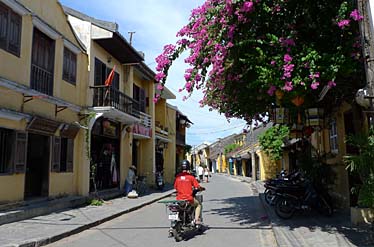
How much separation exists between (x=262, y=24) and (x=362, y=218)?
17.7 ft

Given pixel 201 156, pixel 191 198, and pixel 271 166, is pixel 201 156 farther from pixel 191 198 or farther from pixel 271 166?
pixel 191 198

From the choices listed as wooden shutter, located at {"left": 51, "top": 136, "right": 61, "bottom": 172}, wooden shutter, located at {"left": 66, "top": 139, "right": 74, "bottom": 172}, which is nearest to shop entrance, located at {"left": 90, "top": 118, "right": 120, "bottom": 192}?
wooden shutter, located at {"left": 66, "top": 139, "right": 74, "bottom": 172}

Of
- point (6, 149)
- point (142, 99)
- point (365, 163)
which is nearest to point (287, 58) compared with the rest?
point (365, 163)

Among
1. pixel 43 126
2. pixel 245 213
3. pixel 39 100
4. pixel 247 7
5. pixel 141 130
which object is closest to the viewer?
pixel 247 7

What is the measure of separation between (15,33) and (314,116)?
360 inches

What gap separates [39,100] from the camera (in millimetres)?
13172

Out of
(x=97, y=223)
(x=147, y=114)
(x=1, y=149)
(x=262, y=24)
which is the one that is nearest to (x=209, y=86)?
(x=262, y=24)

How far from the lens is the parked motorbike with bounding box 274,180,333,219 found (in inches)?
459

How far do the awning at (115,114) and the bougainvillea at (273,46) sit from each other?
7123 millimetres

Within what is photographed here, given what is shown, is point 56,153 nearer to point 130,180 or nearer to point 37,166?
point 37,166

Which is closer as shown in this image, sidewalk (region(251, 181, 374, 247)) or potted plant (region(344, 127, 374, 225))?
potted plant (region(344, 127, 374, 225))

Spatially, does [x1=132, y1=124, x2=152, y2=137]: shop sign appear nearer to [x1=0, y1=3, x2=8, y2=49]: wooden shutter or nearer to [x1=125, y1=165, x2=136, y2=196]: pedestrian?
[x1=125, y1=165, x2=136, y2=196]: pedestrian

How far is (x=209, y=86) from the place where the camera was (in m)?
11.8

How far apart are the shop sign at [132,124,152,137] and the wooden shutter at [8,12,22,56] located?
11.3m
